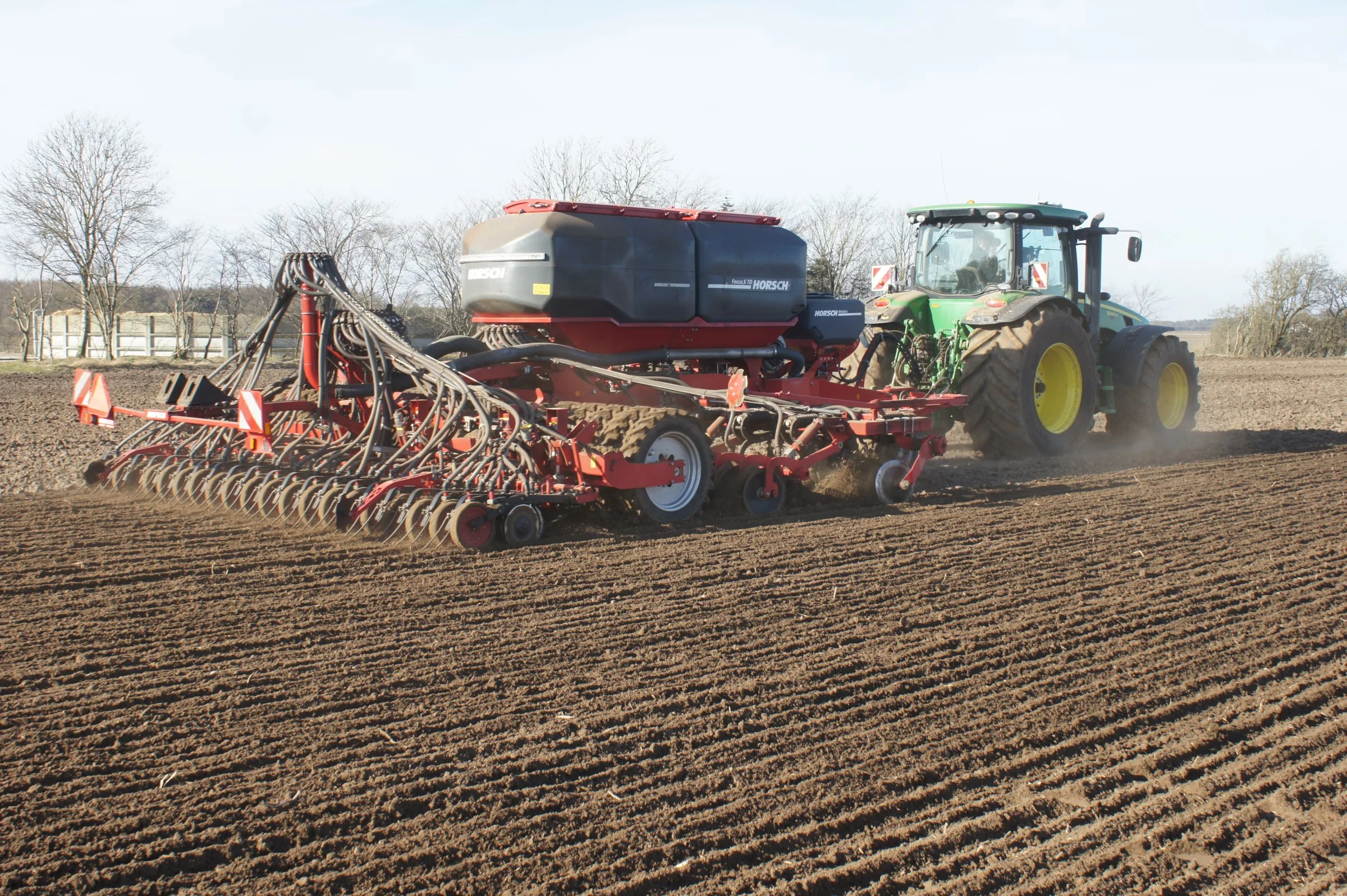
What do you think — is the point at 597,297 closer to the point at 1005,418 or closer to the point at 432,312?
the point at 1005,418

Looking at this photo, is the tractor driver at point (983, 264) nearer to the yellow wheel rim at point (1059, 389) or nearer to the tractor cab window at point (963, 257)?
the tractor cab window at point (963, 257)

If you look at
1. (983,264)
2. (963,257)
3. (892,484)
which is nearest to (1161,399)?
(983,264)

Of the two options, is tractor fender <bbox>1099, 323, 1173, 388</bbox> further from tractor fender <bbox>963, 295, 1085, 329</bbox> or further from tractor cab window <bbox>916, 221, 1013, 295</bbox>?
tractor cab window <bbox>916, 221, 1013, 295</bbox>

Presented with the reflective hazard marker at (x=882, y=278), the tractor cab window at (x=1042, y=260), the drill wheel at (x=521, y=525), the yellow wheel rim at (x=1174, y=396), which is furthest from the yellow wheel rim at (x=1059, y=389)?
the drill wheel at (x=521, y=525)

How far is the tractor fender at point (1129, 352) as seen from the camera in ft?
35.8

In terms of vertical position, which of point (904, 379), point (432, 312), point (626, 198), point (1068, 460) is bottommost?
point (1068, 460)

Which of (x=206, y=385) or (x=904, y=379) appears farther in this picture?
(x=904, y=379)

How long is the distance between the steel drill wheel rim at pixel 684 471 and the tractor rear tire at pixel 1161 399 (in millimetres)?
5513

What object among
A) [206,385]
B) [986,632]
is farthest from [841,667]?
[206,385]

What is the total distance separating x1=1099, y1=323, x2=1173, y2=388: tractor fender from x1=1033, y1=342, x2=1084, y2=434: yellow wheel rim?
842mm

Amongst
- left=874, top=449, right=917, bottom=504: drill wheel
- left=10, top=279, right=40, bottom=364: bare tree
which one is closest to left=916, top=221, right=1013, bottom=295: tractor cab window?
left=874, top=449, right=917, bottom=504: drill wheel

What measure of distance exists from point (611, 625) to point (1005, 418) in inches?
228

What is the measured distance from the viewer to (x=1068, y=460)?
33.1ft

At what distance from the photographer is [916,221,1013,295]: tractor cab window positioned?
1025 centimetres
